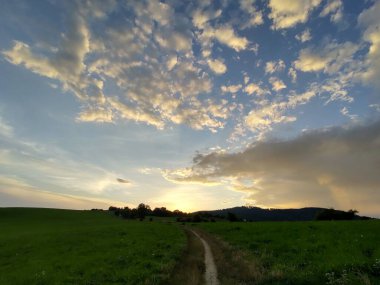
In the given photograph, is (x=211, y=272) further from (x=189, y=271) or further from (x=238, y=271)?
(x=238, y=271)

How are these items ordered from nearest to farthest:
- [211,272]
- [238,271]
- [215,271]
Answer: [238,271]
[211,272]
[215,271]

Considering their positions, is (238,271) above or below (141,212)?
below

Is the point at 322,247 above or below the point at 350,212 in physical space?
below

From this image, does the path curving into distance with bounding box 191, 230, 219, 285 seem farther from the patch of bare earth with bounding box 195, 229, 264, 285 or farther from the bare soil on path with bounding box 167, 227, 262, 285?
the patch of bare earth with bounding box 195, 229, 264, 285

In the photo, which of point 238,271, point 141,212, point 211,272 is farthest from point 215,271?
point 141,212

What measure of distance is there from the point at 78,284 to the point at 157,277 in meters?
4.90

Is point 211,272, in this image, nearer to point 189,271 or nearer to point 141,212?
point 189,271

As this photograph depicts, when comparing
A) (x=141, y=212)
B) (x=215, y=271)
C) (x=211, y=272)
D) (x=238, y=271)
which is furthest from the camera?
(x=141, y=212)

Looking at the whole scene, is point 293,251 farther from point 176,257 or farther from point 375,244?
→ point 176,257

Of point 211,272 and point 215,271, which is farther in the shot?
point 215,271

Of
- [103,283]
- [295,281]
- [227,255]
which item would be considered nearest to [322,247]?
[227,255]

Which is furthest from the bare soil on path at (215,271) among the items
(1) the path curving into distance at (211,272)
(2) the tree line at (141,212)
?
(2) the tree line at (141,212)

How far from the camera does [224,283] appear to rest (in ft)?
56.1

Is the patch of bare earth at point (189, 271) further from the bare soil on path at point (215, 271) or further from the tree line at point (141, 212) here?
the tree line at point (141, 212)
